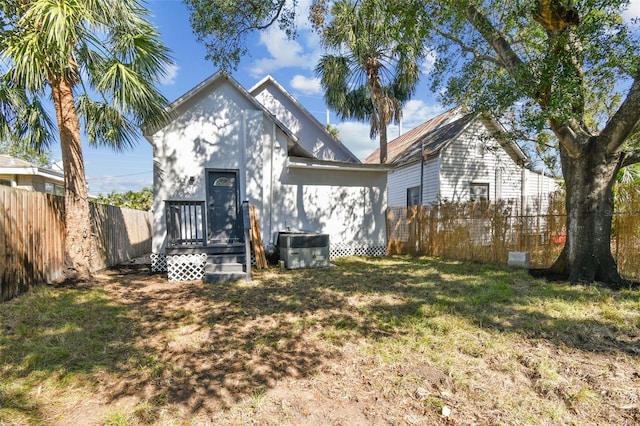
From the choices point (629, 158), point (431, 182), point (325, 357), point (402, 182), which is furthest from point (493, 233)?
point (325, 357)

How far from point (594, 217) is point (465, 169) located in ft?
23.6

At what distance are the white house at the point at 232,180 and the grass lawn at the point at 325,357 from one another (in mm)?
2739

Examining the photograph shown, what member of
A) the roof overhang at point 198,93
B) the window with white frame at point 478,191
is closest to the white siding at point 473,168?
the window with white frame at point 478,191

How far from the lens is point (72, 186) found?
22.3 feet

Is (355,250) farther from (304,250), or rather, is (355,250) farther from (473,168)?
(473,168)

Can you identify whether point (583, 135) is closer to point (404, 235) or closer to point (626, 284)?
point (626, 284)

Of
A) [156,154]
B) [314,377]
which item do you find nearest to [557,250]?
[314,377]

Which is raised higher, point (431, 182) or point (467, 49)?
point (467, 49)

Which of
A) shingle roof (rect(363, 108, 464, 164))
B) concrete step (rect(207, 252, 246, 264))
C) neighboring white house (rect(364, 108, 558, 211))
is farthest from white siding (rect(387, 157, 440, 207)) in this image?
concrete step (rect(207, 252, 246, 264))

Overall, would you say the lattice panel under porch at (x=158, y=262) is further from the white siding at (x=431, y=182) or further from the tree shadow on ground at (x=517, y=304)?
the white siding at (x=431, y=182)

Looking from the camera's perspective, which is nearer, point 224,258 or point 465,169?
point 224,258

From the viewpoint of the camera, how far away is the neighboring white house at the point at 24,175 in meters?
13.8

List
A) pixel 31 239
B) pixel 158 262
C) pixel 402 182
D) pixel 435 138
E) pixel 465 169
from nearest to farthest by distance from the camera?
pixel 31 239
pixel 158 262
pixel 465 169
pixel 435 138
pixel 402 182

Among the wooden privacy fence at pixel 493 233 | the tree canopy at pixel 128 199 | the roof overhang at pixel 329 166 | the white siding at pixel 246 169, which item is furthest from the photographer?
the tree canopy at pixel 128 199
